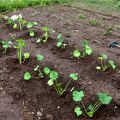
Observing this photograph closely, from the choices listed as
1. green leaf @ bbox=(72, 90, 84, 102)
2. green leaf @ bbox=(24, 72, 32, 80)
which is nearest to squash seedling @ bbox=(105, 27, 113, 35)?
green leaf @ bbox=(24, 72, 32, 80)

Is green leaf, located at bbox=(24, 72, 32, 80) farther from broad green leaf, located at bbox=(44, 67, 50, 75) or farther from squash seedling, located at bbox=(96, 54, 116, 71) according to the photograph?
squash seedling, located at bbox=(96, 54, 116, 71)

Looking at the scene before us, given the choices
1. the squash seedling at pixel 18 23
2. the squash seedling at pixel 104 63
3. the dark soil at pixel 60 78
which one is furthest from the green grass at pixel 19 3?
the squash seedling at pixel 104 63

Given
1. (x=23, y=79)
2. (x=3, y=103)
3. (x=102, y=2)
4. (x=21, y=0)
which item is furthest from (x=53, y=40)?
(x=102, y=2)

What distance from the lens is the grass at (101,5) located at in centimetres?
734

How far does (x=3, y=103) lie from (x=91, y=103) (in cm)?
90

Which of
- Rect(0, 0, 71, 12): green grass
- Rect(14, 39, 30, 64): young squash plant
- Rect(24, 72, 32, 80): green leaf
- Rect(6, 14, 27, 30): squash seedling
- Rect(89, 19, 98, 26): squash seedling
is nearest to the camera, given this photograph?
Rect(24, 72, 32, 80): green leaf

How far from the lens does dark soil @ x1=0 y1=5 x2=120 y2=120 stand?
3.24 meters

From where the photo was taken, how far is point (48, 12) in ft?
22.5

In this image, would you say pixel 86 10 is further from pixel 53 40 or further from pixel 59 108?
pixel 59 108

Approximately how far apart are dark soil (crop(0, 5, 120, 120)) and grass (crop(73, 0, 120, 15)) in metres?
1.56

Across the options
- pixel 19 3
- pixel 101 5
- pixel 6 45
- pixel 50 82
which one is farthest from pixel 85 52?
pixel 101 5

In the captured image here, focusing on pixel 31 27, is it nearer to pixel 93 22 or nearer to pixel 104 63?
pixel 93 22

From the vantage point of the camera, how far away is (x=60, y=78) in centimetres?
378

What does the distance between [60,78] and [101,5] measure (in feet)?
14.9
